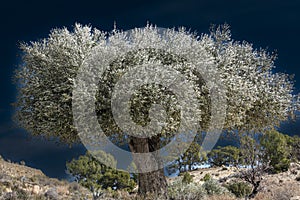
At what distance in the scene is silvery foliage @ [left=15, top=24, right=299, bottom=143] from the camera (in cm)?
1512

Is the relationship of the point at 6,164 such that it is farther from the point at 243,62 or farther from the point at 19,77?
the point at 243,62

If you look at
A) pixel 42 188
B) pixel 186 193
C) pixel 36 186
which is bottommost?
pixel 186 193

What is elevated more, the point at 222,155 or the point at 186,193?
the point at 222,155

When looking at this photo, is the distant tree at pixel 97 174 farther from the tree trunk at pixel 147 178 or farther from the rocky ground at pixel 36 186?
the tree trunk at pixel 147 178

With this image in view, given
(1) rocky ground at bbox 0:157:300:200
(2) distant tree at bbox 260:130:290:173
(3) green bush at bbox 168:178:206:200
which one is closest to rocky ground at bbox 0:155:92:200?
(1) rocky ground at bbox 0:157:300:200

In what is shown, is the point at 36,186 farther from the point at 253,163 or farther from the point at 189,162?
the point at 189,162

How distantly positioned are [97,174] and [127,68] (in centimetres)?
3418

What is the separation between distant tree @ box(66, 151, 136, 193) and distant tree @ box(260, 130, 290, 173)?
19.3m

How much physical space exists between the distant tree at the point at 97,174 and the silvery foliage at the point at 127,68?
92.0 ft

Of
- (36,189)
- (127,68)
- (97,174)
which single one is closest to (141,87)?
(127,68)

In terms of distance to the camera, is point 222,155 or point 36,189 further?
point 222,155

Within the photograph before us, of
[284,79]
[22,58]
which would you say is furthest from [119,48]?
[284,79]

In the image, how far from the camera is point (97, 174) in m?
46.4

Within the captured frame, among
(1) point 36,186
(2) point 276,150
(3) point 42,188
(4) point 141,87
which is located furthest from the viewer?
(2) point 276,150
